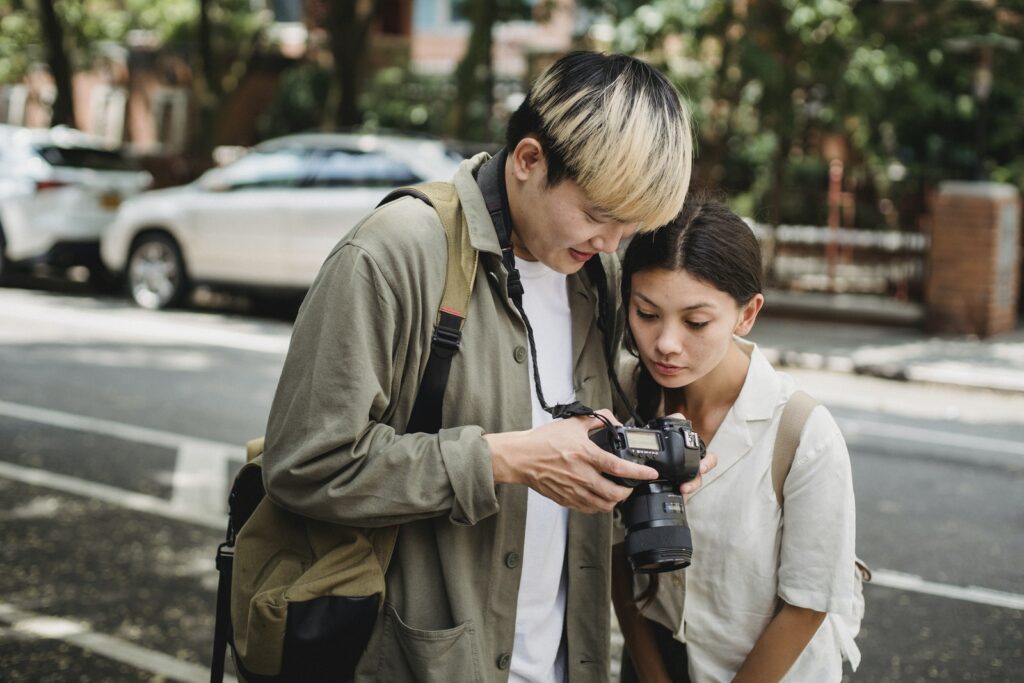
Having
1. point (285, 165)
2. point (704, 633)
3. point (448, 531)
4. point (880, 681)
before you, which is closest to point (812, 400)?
point (704, 633)

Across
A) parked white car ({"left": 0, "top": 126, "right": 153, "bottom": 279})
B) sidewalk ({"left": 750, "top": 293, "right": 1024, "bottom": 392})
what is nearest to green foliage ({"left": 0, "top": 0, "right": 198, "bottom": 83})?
parked white car ({"left": 0, "top": 126, "right": 153, "bottom": 279})

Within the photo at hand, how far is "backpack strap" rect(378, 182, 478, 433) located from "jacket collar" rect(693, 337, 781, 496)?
0.61m

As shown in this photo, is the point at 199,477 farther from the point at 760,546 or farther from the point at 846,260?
the point at 846,260

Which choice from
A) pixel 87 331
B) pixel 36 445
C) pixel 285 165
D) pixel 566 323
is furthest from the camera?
pixel 285 165

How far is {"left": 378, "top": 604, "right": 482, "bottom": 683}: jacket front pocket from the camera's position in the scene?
6.12 ft

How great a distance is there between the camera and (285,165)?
478 inches

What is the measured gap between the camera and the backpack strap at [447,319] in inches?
72.9

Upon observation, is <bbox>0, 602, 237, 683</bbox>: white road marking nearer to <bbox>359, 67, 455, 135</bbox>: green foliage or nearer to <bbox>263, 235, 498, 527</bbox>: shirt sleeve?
<bbox>263, 235, 498, 527</bbox>: shirt sleeve

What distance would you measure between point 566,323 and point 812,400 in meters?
0.52

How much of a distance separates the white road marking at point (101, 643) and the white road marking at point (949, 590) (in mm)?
2903

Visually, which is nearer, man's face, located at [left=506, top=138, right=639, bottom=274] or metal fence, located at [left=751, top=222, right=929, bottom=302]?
man's face, located at [left=506, top=138, right=639, bottom=274]

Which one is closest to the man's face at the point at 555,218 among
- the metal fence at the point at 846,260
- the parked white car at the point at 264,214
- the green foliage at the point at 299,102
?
the parked white car at the point at 264,214

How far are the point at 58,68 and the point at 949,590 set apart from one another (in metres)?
18.0

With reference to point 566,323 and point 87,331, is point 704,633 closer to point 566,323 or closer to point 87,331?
point 566,323
